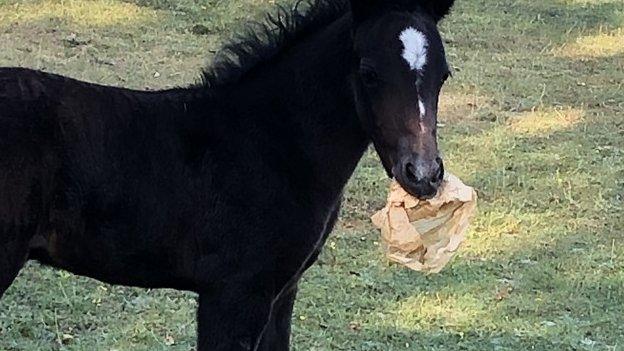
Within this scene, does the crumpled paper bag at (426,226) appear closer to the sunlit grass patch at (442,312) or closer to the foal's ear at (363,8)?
the foal's ear at (363,8)

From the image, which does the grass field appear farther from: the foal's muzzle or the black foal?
the foal's muzzle

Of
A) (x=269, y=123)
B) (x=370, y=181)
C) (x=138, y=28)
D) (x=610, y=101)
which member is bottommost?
(x=269, y=123)

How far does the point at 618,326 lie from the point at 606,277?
0.66m

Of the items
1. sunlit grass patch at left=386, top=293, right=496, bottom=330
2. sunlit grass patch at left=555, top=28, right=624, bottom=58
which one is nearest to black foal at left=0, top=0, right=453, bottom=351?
sunlit grass patch at left=386, top=293, right=496, bottom=330

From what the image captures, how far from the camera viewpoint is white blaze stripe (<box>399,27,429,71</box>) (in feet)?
12.6

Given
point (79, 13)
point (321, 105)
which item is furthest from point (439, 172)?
point (79, 13)

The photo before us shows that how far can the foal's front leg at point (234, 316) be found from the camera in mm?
4098

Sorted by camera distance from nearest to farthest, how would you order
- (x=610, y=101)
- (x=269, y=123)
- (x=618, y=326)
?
(x=269, y=123), (x=618, y=326), (x=610, y=101)

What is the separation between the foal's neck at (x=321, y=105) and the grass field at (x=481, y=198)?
A: 156cm

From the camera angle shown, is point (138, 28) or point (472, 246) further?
point (138, 28)

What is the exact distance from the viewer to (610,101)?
10289 millimetres

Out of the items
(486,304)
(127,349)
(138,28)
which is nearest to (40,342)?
(127,349)

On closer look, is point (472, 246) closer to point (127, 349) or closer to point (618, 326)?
point (618, 326)

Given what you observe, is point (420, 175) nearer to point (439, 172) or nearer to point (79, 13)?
point (439, 172)
